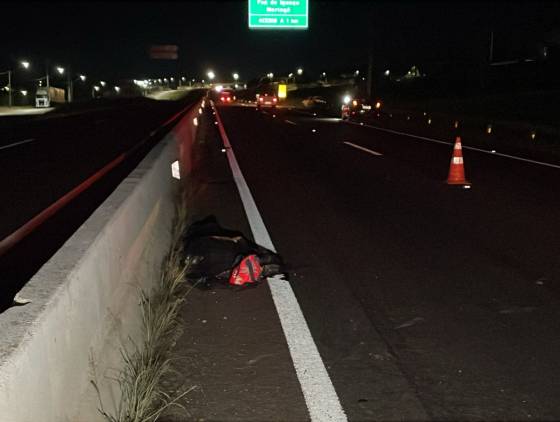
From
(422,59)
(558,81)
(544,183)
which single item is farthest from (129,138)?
(422,59)

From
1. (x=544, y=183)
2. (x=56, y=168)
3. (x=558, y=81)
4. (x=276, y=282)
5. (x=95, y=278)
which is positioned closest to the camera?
(x=95, y=278)

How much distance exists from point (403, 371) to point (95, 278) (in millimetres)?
2165

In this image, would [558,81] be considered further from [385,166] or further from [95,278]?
[95,278]

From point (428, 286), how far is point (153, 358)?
295 centimetres

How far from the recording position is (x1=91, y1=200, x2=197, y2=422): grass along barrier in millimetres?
3518

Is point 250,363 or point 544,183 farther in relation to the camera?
point 544,183

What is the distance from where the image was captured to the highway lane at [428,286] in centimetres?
411

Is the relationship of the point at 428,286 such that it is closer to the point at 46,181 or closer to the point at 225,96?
the point at 46,181

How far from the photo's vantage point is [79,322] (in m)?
2.90

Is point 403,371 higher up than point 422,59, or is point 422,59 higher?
point 422,59

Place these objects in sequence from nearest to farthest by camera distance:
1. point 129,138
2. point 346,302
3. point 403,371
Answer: point 403,371 < point 346,302 < point 129,138

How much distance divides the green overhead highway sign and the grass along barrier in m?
34.2

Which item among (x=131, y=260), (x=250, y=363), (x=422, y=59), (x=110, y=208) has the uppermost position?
(x=422, y=59)

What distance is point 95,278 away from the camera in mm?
3342
